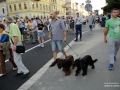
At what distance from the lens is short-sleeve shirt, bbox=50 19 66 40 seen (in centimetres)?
546

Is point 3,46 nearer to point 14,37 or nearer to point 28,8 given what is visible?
point 14,37

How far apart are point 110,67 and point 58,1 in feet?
230

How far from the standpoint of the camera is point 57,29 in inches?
216

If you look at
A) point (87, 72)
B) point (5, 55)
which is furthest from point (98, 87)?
point (5, 55)

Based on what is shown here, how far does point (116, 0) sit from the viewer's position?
3256 centimetres

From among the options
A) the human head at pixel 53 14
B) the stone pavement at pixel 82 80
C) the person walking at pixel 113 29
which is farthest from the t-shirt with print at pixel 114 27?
the human head at pixel 53 14

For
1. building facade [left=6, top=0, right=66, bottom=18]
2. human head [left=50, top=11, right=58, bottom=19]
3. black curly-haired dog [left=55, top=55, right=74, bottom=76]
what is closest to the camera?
black curly-haired dog [left=55, top=55, right=74, bottom=76]

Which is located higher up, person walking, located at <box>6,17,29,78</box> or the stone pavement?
person walking, located at <box>6,17,29,78</box>

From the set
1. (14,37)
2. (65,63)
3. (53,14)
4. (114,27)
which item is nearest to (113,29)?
(114,27)

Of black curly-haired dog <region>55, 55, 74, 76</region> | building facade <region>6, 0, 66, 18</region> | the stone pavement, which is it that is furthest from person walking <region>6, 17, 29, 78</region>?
building facade <region>6, 0, 66, 18</region>

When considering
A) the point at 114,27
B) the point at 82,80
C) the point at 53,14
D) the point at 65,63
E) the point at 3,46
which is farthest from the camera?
the point at 53,14

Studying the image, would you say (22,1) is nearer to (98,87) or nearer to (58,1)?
(58,1)

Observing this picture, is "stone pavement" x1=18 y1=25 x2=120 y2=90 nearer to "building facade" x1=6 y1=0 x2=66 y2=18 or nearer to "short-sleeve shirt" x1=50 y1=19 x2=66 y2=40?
"short-sleeve shirt" x1=50 y1=19 x2=66 y2=40

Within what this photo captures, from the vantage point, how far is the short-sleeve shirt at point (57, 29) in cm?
546
